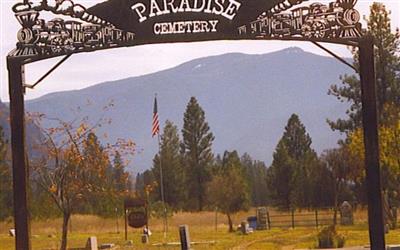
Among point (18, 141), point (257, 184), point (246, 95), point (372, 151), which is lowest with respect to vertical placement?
point (257, 184)

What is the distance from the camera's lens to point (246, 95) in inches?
5039

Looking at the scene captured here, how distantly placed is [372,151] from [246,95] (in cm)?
11755

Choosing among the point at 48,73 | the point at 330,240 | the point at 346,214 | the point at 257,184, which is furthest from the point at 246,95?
the point at 48,73

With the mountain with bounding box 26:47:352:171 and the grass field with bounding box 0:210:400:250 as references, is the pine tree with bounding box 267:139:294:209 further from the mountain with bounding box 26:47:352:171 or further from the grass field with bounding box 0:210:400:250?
the mountain with bounding box 26:47:352:171

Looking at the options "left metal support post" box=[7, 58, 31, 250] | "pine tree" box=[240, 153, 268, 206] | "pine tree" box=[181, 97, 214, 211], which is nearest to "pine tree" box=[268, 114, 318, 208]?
"pine tree" box=[240, 153, 268, 206]

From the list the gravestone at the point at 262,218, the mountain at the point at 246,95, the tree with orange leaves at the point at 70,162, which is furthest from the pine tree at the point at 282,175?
the mountain at the point at 246,95

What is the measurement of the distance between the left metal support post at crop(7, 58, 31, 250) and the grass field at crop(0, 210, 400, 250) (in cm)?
700

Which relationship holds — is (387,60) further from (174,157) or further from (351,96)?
(174,157)

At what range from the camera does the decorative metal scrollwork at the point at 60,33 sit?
10.9 m

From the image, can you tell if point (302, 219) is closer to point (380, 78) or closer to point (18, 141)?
point (380, 78)

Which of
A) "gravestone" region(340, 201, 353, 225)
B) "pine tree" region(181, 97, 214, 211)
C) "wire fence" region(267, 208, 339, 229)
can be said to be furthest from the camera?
"pine tree" region(181, 97, 214, 211)

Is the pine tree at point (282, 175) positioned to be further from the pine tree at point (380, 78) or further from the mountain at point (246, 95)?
the mountain at point (246, 95)

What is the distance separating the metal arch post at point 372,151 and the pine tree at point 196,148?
86.8 ft

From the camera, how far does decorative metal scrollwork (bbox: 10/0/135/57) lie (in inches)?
430
